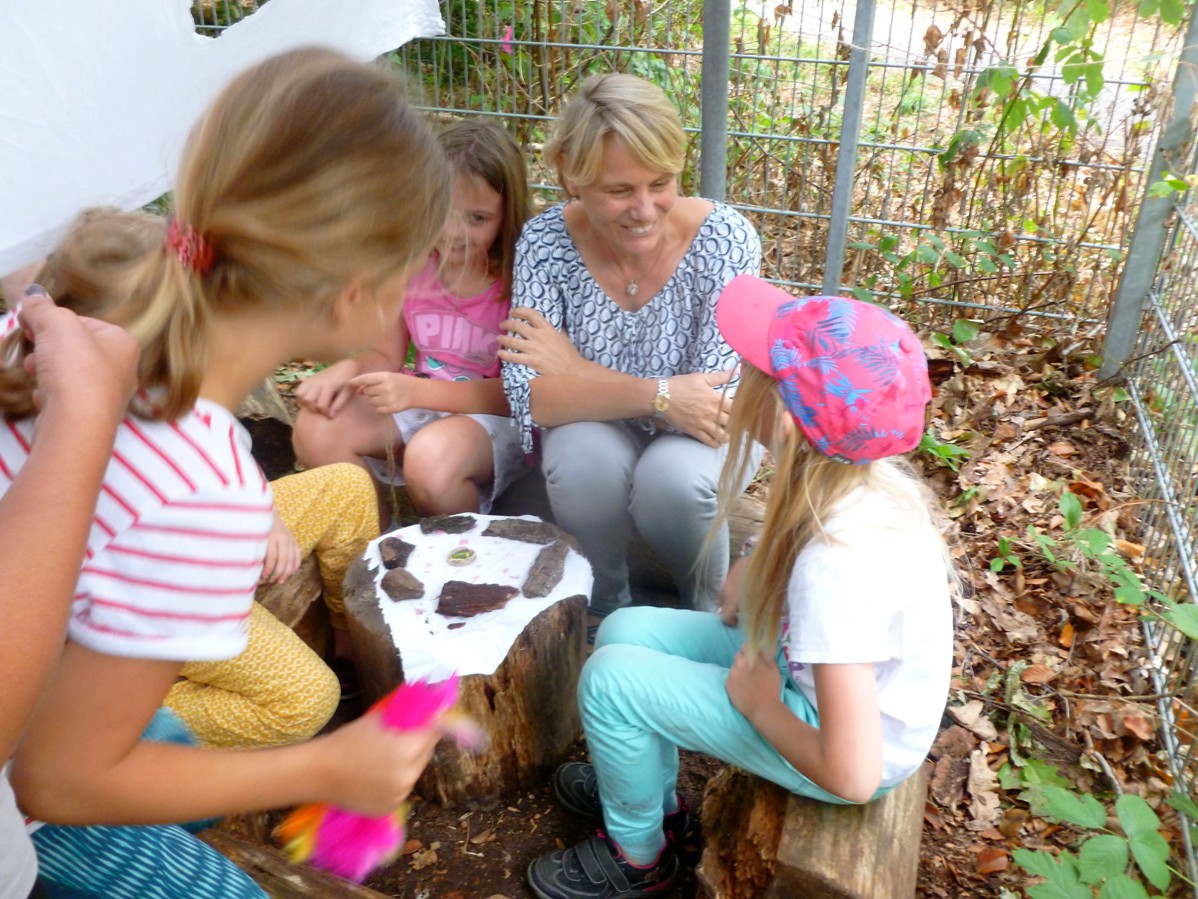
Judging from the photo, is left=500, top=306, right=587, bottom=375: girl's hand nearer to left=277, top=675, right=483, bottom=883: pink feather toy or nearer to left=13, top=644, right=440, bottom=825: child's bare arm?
left=277, top=675, right=483, bottom=883: pink feather toy

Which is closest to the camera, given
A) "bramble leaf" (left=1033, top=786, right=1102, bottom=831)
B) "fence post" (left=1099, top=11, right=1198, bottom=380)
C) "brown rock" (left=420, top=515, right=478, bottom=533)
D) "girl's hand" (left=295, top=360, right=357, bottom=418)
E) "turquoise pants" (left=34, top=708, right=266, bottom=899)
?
"turquoise pants" (left=34, top=708, right=266, bottom=899)

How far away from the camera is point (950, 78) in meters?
4.01

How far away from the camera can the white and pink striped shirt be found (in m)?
0.91

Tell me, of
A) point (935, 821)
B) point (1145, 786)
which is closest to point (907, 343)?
point (935, 821)

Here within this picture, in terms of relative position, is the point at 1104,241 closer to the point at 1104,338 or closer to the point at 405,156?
the point at 1104,338

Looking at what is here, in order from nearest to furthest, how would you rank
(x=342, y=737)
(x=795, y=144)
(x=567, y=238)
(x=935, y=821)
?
(x=342, y=737) → (x=935, y=821) → (x=567, y=238) → (x=795, y=144)

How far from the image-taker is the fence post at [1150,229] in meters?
2.93

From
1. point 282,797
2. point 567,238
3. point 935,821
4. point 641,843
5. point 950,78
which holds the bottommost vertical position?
point 935,821

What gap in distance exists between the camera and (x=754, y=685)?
1.47m

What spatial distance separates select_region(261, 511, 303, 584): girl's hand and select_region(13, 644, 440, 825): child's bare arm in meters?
0.91

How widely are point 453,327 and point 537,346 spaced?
38cm

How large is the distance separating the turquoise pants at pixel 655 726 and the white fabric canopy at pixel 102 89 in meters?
1.49

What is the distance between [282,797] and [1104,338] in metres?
3.50

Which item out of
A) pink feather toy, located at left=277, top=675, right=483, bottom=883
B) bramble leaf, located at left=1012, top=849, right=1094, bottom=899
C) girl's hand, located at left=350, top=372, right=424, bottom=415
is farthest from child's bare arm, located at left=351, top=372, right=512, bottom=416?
bramble leaf, located at left=1012, top=849, right=1094, bottom=899
